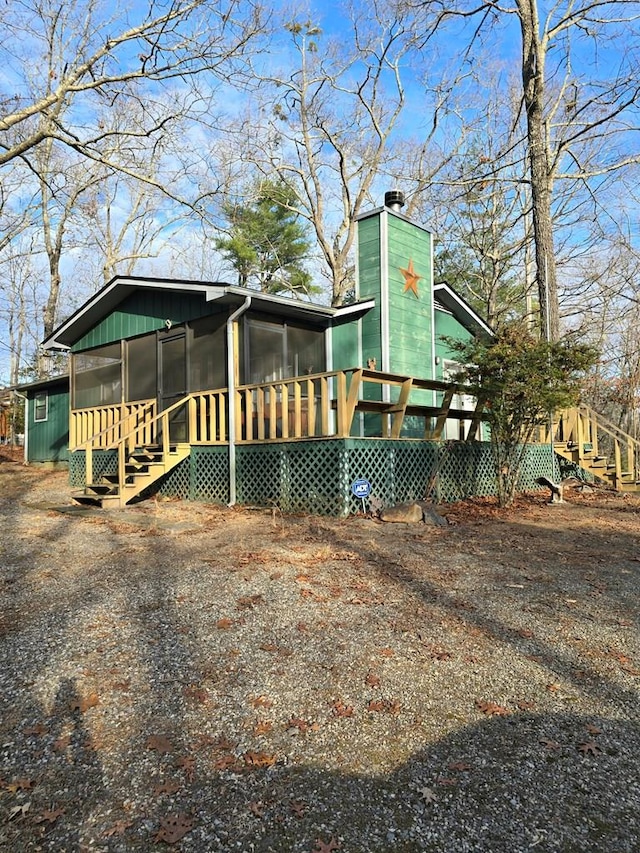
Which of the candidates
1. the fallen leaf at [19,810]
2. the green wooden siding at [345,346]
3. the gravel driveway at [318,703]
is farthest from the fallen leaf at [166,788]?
the green wooden siding at [345,346]

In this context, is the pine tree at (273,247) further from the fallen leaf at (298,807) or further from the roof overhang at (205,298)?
the fallen leaf at (298,807)

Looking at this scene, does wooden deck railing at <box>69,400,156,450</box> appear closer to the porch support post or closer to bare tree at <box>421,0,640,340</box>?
the porch support post

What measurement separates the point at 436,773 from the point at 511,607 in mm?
2019

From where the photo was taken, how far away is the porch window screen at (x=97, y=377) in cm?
1216

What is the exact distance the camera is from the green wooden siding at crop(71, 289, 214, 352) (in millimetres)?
10305

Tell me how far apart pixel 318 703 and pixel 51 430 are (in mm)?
16136

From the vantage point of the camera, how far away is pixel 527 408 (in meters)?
8.38

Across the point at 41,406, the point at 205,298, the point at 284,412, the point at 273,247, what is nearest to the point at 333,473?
the point at 284,412

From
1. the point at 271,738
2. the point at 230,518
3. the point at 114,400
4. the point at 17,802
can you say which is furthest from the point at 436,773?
the point at 114,400

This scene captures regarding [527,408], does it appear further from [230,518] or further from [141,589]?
[141,589]

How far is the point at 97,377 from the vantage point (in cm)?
1263

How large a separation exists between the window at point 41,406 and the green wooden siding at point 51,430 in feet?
0.24

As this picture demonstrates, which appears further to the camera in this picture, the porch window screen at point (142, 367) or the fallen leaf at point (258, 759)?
the porch window screen at point (142, 367)

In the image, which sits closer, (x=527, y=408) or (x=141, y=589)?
(x=141, y=589)
